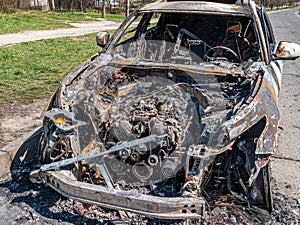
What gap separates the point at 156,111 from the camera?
361 cm

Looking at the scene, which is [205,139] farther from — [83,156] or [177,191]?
[83,156]

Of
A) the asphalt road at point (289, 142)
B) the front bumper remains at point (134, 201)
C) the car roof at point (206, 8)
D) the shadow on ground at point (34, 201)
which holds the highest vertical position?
the car roof at point (206, 8)

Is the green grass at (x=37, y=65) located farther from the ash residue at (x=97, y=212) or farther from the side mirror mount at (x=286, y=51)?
the side mirror mount at (x=286, y=51)

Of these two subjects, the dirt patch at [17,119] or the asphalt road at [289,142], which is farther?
the dirt patch at [17,119]

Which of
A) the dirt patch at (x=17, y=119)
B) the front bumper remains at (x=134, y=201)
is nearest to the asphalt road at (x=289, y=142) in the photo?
the front bumper remains at (x=134, y=201)

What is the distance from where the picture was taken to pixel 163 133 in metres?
3.35

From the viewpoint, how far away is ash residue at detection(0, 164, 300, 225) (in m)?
3.24

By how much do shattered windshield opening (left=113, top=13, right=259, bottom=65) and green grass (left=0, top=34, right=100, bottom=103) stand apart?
2.41 meters

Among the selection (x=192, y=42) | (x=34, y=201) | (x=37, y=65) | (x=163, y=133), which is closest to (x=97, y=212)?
(x=34, y=201)

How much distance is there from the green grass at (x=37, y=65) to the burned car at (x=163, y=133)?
2828 mm

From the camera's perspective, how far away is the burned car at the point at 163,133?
293cm

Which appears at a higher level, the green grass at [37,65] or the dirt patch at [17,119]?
the green grass at [37,65]

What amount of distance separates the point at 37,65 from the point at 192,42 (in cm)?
517

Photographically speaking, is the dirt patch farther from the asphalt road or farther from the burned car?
the asphalt road
